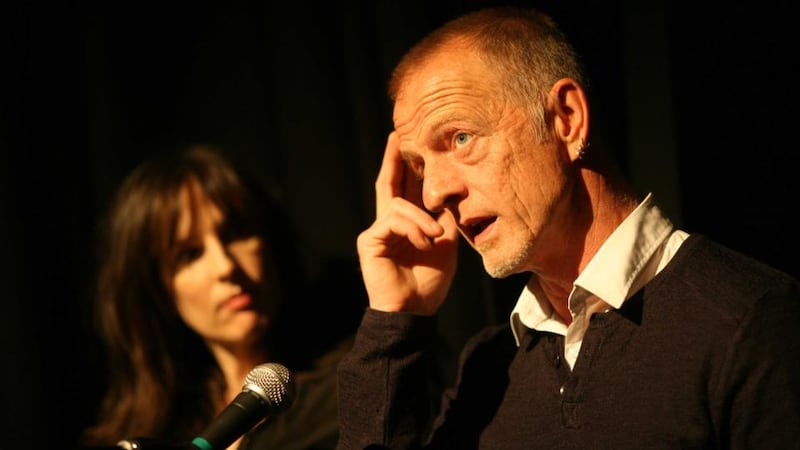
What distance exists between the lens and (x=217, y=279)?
186cm

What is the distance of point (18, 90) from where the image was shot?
213 cm

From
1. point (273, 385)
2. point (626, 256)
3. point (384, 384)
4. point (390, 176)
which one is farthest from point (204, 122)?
point (626, 256)

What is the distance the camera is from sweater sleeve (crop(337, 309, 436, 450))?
139 cm

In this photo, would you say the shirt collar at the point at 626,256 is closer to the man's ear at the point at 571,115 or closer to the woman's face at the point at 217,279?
the man's ear at the point at 571,115

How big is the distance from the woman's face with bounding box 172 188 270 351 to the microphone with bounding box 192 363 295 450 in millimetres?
719

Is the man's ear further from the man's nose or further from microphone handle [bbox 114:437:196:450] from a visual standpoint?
microphone handle [bbox 114:437:196:450]

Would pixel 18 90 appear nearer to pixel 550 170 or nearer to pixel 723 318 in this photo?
pixel 550 170

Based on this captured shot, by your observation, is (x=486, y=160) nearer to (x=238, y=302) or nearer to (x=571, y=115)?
(x=571, y=115)

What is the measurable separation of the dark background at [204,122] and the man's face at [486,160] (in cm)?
48

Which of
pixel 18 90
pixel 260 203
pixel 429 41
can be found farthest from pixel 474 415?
pixel 18 90

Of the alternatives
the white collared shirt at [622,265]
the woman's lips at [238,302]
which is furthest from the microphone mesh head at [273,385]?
the woman's lips at [238,302]

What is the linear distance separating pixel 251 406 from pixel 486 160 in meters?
0.55

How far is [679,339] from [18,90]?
192 centimetres

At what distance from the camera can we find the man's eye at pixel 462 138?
1.26 meters
